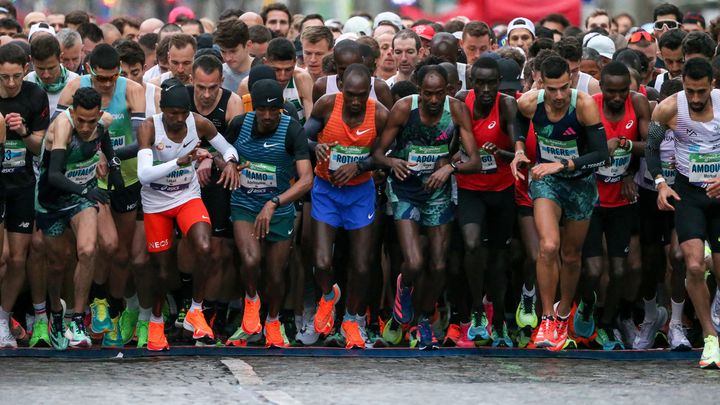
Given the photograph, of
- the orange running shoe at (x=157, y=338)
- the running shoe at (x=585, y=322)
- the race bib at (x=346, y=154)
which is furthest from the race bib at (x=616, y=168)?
the orange running shoe at (x=157, y=338)

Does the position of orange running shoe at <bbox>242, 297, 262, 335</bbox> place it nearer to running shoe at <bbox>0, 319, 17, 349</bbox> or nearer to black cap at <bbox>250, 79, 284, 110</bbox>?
black cap at <bbox>250, 79, 284, 110</bbox>

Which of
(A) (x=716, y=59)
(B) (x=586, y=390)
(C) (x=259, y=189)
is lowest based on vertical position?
(B) (x=586, y=390)

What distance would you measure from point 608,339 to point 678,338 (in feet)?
2.01

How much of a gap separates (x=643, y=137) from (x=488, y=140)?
123 cm

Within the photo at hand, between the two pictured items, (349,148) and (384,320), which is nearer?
(349,148)

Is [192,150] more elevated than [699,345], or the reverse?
[192,150]

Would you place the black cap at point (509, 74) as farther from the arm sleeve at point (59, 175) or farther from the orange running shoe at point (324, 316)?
the arm sleeve at point (59, 175)

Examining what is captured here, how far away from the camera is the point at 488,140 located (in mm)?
12922

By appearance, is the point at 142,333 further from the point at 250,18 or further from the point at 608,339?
the point at 250,18

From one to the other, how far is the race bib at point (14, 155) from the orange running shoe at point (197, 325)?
1749 mm

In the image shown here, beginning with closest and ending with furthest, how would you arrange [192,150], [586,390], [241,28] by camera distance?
1. [586,390]
2. [192,150]
3. [241,28]

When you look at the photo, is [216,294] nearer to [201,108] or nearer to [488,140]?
[201,108]

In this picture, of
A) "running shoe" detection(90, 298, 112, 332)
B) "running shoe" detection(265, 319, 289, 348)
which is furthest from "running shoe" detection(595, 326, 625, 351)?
"running shoe" detection(90, 298, 112, 332)

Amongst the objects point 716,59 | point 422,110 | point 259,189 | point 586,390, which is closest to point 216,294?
point 259,189
